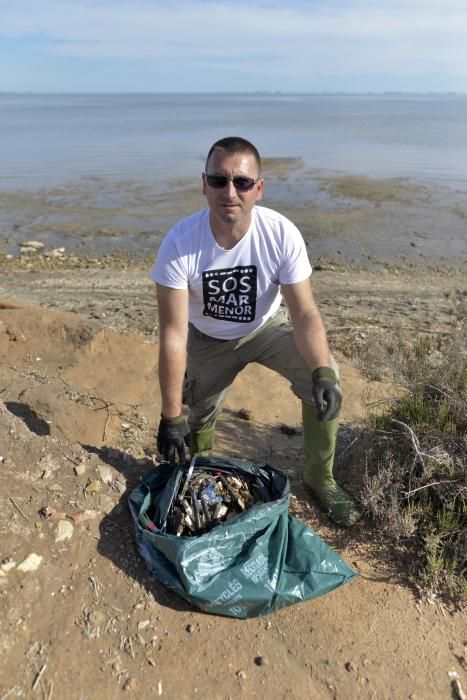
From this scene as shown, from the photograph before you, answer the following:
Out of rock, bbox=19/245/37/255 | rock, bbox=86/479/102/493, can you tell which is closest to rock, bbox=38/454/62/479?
rock, bbox=86/479/102/493

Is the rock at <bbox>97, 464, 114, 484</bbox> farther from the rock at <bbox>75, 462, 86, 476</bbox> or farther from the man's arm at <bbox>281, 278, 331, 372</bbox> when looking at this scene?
the man's arm at <bbox>281, 278, 331, 372</bbox>

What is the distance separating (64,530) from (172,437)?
0.70 meters

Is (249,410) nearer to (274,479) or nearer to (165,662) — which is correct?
(274,479)

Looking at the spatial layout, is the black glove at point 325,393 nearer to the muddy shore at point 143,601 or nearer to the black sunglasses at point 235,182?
the muddy shore at point 143,601

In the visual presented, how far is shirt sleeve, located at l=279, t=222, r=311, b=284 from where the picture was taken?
3.03 meters

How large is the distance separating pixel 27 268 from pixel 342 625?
8.89 meters

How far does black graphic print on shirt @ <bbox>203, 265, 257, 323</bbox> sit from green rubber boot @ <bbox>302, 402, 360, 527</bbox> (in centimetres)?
66

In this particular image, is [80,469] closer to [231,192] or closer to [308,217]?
[231,192]

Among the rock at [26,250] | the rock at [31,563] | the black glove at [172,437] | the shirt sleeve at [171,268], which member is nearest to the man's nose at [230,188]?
the shirt sleeve at [171,268]

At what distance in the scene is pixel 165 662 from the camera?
2279 mm

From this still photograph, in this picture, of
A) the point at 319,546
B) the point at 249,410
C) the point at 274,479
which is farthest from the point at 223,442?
the point at 319,546

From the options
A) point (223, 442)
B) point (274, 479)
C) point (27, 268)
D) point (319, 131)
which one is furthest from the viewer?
point (319, 131)

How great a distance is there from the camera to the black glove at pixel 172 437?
9.71 feet

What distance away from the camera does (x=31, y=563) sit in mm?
2469
